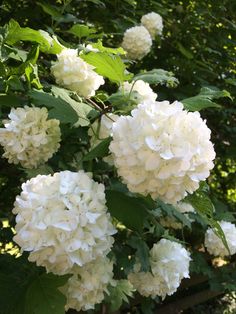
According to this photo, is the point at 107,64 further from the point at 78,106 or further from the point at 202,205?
the point at 202,205

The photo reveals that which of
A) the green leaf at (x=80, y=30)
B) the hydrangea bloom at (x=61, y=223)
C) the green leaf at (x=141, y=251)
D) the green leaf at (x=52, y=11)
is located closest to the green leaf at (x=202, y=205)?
the hydrangea bloom at (x=61, y=223)

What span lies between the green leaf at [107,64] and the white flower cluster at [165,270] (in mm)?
986

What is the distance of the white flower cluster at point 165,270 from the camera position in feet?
8.11

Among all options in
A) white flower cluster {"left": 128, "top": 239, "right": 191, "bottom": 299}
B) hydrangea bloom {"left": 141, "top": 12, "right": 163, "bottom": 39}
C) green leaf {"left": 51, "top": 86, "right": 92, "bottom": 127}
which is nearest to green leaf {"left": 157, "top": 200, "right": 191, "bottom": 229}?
white flower cluster {"left": 128, "top": 239, "right": 191, "bottom": 299}

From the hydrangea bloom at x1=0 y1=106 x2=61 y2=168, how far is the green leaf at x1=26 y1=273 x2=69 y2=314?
0.44m

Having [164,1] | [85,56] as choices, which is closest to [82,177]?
[85,56]

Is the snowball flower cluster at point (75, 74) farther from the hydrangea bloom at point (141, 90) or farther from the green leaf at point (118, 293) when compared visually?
the green leaf at point (118, 293)

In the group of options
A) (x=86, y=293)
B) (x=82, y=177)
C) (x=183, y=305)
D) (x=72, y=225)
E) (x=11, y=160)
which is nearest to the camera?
(x=72, y=225)

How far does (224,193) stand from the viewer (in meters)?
5.63

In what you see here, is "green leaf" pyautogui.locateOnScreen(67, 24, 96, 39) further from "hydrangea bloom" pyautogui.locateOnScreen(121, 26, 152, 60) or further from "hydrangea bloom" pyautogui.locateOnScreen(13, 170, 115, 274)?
"hydrangea bloom" pyautogui.locateOnScreen(13, 170, 115, 274)

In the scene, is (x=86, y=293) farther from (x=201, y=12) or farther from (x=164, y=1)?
(x=164, y=1)

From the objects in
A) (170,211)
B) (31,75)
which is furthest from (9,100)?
(170,211)

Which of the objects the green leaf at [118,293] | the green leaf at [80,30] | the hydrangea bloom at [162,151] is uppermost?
the hydrangea bloom at [162,151]

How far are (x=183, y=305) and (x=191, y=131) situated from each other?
13.5 feet
